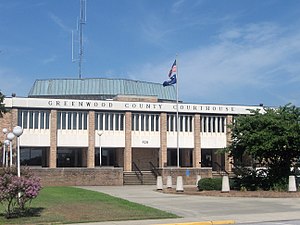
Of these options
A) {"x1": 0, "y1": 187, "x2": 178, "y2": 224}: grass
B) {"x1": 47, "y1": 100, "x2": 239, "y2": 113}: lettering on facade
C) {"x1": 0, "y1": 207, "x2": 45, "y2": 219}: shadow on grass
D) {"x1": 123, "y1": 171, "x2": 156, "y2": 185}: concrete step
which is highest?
{"x1": 47, "y1": 100, "x2": 239, "y2": 113}: lettering on facade

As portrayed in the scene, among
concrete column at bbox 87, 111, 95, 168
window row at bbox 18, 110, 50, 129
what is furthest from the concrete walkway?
window row at bbox 18, 110, 50, 129

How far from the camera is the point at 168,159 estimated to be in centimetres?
5481

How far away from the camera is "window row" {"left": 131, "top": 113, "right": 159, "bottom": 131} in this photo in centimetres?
5179

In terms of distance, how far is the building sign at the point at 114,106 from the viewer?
48.2 m

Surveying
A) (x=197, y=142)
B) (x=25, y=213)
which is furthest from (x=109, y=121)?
(x=25, y=213)

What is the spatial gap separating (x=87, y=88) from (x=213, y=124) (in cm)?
1992

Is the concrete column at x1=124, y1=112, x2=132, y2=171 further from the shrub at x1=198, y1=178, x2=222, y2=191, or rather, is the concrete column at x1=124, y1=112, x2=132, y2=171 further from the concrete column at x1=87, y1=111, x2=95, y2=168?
the shrub at x1=198, y1=178, x2=222, y2=191

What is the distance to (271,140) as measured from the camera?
2697cm

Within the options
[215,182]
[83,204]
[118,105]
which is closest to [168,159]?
[118,105]

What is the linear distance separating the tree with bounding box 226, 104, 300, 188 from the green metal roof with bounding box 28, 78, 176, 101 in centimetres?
3726

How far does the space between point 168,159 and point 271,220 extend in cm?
3909

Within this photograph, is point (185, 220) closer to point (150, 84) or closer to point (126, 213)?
point (126, 213)

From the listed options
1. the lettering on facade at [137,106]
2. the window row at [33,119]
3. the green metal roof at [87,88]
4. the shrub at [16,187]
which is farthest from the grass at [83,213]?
the green metal roof at [87,88]

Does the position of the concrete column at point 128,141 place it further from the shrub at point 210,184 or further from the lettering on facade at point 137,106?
the shrub at point 210,184
